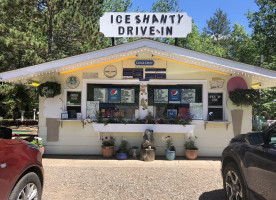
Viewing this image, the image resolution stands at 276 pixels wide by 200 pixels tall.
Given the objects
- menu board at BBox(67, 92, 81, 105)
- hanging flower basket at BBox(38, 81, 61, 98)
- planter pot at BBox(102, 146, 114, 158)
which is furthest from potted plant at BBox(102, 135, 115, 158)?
hanging flower basket at BBox(38, 81, 61, 98)

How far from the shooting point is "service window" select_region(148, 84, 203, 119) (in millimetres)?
7594

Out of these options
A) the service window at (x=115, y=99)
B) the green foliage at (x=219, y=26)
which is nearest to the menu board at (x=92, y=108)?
the service window at (x=115, y=99)

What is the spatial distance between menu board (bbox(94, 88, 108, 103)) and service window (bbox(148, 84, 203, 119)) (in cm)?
154

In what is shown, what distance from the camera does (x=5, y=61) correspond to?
13.4 meters

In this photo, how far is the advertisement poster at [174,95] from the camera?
7.62 meters

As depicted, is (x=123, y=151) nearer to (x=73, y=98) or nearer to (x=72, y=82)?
(x=73, y=98)

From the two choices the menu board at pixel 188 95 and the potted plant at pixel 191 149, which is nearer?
the potted plant at pixel 191 149

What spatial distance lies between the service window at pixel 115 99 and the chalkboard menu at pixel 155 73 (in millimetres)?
534

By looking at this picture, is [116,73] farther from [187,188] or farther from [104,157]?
[187,188]

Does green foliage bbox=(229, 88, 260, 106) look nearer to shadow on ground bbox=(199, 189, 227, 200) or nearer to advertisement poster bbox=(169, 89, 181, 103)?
advertisement poster bbox=(169, 89, 181, 103)

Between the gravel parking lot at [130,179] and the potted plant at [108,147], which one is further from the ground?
the potted plant at [108,147]

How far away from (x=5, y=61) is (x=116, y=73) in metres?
9.29

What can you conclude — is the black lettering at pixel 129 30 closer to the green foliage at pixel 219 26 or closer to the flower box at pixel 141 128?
the flower box at pixel 141 128

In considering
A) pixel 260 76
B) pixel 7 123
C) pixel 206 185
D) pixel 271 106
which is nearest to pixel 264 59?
pixel 271 106
